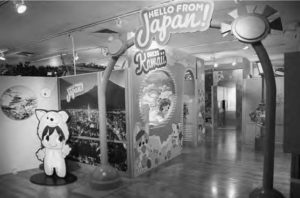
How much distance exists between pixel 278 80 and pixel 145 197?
5.36 meters

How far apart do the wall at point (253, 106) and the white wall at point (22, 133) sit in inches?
207

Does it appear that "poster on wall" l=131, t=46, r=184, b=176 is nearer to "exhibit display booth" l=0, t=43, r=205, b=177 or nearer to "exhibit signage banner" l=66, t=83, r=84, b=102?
"exhibit display booth" l=0, t=43, r=205, b=177

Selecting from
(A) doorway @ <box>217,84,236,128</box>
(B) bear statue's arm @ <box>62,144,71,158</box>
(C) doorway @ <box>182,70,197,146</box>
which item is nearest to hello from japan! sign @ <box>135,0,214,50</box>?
(B) bear statue's arm @ <box>62,144,71,158</box>

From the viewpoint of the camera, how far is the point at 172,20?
111 inches

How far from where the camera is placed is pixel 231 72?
9820 millimetres

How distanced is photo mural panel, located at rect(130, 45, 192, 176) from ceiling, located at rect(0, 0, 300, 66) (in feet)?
2.13

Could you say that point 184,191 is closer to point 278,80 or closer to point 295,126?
point 295,126

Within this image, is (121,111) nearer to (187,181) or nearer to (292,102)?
(187,181)

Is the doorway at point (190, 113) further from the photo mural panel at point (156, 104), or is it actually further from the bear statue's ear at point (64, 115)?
the bear statue's ear at point (64, 115)

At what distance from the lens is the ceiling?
3.66m

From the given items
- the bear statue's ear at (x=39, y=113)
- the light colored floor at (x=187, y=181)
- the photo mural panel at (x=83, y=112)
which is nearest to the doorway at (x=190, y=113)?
the light colored floor at (x=187, y=181)

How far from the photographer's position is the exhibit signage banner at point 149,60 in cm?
431

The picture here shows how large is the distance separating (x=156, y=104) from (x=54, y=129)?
2.13m

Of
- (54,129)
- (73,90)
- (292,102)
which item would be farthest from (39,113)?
(292,102)
